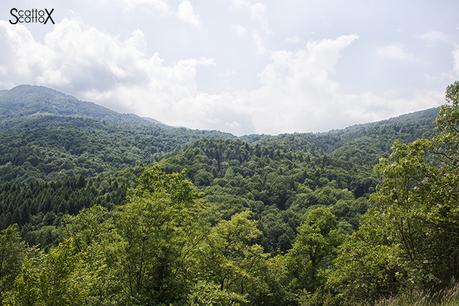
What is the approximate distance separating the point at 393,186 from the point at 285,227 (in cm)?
10316

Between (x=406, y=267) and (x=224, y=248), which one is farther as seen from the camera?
(x=224, y=248)

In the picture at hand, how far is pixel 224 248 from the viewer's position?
29.9m

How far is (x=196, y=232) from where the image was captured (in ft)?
85.4

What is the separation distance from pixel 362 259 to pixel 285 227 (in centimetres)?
9787

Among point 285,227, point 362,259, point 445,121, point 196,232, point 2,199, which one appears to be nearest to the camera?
point 445,121

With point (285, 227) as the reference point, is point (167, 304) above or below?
above

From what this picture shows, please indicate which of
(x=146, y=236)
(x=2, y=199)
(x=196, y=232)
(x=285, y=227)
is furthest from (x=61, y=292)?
(x=2, y=199)

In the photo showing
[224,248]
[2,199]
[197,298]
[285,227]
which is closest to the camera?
[197,298]

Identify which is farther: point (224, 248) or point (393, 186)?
point (224, 248)

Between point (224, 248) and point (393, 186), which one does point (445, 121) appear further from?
point (224, 248)

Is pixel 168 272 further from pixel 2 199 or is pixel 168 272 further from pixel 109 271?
pixel 2 199

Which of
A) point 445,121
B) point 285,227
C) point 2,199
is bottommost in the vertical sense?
point 285,227

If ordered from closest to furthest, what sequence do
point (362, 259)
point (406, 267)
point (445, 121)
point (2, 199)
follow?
1. point (406, 267)
2. point (445, 121)
3. point (362, 259)
4. point (2, 199)

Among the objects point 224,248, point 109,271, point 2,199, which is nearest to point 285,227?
point 224,248
